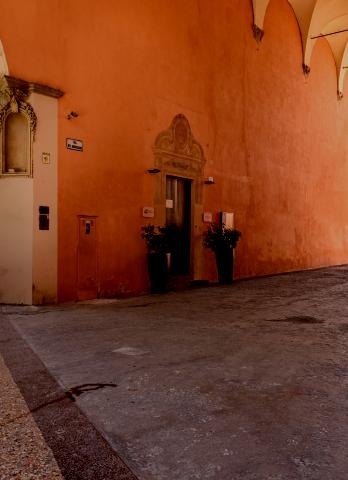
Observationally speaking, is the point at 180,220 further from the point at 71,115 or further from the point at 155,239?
the point at 71,115

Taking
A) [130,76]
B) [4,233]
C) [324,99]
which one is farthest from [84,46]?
[324,99]

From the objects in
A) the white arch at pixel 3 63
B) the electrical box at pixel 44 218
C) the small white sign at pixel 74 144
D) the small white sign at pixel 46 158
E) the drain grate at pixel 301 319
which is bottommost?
the drain grate at pixel 301 319

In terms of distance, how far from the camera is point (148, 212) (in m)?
8.20

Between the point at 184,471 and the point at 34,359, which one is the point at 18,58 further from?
the point at 184,471

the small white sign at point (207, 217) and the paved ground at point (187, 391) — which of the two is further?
the small white sign at point (207, 217)

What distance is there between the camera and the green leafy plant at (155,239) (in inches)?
309

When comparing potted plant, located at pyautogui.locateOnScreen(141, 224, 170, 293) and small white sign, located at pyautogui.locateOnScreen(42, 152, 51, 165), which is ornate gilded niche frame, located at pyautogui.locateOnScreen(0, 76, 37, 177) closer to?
small white sign, located at pyautogui.locateOnScreen(42, 152, 51, 165)

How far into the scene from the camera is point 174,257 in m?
9.38

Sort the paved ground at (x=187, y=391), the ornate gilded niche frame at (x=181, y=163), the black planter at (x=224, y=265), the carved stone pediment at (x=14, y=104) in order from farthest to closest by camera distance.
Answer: the black planter at (x=224, y=265) < the ornate gilded niche frame at (x=181, y=163) < the carved stone pediment at (x=14, y=104) < the paved ground at (x=187, y=391)

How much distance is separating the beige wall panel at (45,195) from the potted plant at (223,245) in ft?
13.5

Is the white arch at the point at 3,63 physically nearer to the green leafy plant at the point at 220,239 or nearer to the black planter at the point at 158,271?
the black planter at the point at 158,271

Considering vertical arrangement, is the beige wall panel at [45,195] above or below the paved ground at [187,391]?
above

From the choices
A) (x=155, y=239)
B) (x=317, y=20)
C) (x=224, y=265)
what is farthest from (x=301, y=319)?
(x=317, y=20)

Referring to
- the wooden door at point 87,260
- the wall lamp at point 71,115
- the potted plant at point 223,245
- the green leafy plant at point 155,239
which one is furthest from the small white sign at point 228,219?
the wall lamp at point 71,115
